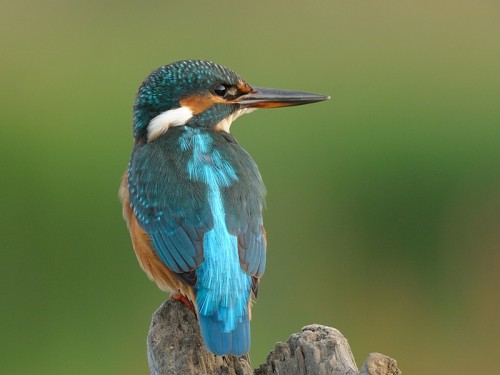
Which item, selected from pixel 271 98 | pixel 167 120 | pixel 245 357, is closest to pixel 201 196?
pixel 167 120

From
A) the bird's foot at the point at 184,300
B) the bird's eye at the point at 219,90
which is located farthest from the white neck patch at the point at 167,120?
the bird's foot at the point at 184,300

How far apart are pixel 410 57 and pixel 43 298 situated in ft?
11.8

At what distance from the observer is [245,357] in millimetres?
3697

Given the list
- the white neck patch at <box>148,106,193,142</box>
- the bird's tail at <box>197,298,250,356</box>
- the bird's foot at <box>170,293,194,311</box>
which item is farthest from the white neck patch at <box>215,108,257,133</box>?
the bird's tail at <box>197,298,250,356</box>

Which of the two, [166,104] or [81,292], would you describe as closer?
[166,104]

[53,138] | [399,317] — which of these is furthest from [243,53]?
[399,317]

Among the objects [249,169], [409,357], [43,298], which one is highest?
[249,169]

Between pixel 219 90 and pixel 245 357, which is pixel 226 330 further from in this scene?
pixel 219 90

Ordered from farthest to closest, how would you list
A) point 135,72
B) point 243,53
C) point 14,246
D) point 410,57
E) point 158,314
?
1. point 410,57
2. point 243,53
3. point 135,72
4. point 14,246
5. point 158,314

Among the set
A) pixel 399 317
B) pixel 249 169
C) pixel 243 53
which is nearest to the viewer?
pixel 249 169

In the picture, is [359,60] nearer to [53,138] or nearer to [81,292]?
[53,138]

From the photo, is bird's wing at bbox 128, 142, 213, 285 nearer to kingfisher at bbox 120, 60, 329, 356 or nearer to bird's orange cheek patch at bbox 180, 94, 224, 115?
kingfisher at bbox 120, 60, 329, 356

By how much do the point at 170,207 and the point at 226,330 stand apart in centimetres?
56

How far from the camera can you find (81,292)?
6.41 metres
